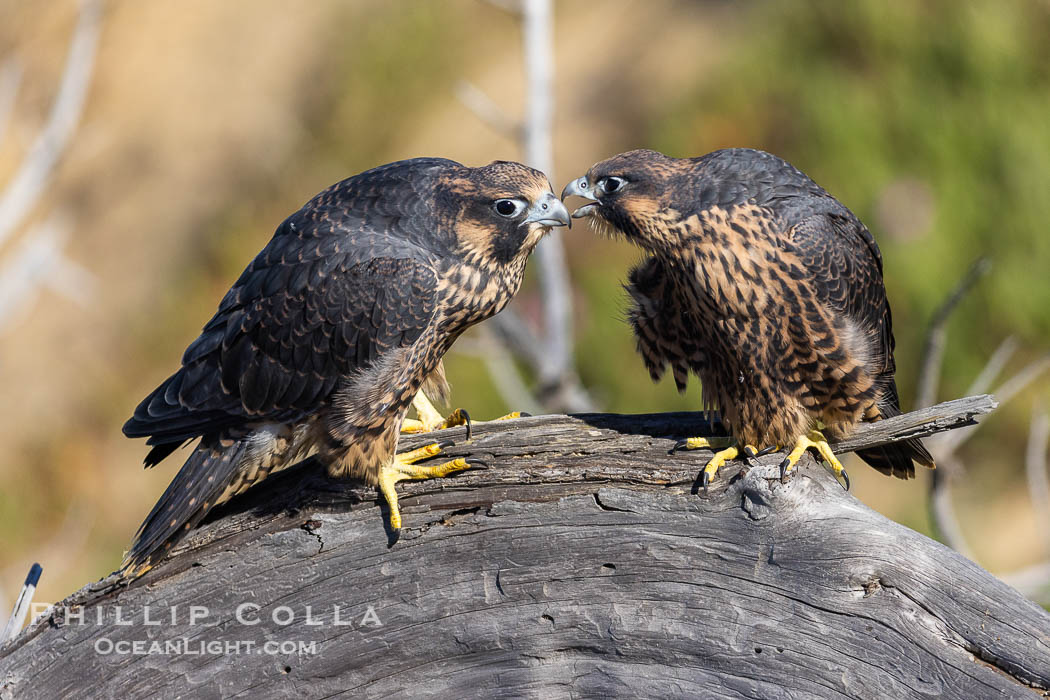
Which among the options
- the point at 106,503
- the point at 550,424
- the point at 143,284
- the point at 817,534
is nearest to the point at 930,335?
the point at 817,534

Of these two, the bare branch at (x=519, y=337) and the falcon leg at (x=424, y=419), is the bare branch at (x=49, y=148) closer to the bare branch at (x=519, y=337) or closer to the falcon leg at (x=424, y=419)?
the bare branch at (x=519, y=337)

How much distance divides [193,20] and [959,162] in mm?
8795

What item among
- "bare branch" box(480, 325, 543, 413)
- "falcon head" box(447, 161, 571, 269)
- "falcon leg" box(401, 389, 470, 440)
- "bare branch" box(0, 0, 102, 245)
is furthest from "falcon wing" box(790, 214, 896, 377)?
"bare branch" box(0, 0, 102, 245)

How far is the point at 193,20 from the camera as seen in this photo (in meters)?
11.6

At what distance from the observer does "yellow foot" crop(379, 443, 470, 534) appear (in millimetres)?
2879

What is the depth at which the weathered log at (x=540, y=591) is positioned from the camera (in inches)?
101

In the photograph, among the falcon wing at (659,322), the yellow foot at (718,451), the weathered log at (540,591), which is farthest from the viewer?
the falcon wing at (659,322)

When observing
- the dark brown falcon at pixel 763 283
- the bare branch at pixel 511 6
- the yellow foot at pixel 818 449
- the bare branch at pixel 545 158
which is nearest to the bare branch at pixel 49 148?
the bare branch at pixel 511 6

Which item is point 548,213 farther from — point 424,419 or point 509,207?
point 424,419

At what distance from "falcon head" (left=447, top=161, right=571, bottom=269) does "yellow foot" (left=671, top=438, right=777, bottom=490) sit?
0.74 metres

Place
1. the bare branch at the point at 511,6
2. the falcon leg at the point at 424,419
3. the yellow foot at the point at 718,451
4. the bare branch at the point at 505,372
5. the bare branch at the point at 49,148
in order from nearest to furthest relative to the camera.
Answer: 1. the yellow foot at the point at 718,451
2. the falcon leg at the point at 424,419
3. the bare branch at the point at 511,6
4. the bare branch at the point at 505,372
5. the bare branch at the point at 49,148

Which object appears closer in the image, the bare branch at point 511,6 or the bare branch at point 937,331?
the bare branch at point 937,331

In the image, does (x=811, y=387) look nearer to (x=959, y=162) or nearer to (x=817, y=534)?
(x=817, y=534)

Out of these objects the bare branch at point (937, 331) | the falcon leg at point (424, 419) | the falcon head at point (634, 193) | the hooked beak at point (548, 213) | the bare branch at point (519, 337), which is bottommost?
the falcon leg at point (424, 419)
